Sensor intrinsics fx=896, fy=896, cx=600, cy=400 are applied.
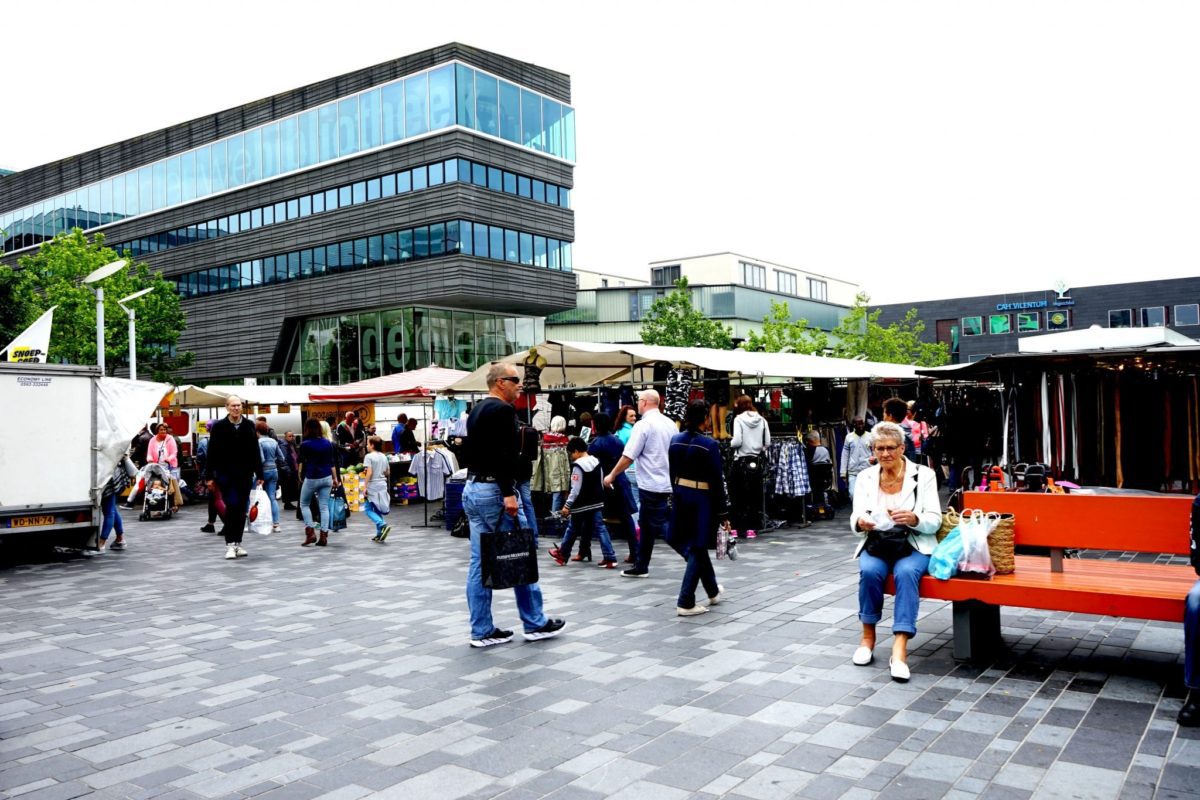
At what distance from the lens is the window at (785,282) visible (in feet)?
268

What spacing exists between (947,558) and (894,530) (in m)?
0.36

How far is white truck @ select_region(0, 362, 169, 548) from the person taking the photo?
11.1 m

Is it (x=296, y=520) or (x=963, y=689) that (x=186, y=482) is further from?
(x=963, y=689)

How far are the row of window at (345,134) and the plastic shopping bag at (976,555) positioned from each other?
36081mm

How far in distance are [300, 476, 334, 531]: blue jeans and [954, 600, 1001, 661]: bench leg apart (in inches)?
360

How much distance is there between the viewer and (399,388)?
56.5ft

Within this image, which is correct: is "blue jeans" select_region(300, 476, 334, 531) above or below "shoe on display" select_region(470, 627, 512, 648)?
above

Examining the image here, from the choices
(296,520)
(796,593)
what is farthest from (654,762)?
(296,520)

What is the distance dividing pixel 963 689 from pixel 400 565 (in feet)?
23.2

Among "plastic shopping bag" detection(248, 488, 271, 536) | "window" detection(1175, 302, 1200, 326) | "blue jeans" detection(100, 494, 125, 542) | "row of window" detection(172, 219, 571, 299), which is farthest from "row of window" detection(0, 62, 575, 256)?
"window" detection(1175, 302, 1200, 326)

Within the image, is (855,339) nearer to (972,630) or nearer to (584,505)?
(584,505)

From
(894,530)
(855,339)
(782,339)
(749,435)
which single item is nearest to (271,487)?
(749,435)

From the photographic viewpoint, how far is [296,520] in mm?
16719

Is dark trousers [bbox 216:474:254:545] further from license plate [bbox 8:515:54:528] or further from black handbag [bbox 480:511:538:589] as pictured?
black handbag [bbox 480:511:538:589]
